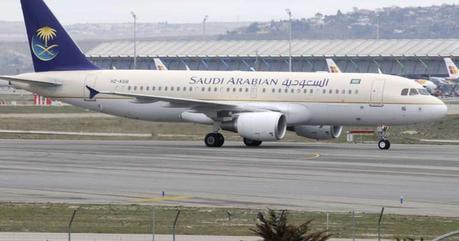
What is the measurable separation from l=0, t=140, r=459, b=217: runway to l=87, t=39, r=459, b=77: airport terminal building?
9351 centimetres

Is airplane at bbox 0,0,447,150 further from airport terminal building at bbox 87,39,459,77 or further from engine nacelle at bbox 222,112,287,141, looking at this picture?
airport terminal building at bbox 87,39,459,77

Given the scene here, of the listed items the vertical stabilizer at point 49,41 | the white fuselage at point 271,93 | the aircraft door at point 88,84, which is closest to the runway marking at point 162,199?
the white fuselage at point 271,93

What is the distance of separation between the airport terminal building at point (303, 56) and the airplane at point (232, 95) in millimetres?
91009

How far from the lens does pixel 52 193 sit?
35.9m

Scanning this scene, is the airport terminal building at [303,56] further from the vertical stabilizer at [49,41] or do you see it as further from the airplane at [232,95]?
the airplane at [232,95]

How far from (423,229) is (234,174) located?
14.5 metres

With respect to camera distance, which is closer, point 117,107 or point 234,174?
point 234,174

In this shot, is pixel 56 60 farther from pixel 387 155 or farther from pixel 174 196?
pixel 174 196

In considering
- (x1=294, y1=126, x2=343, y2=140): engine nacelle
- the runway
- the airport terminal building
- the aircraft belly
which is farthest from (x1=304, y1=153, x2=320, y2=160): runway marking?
the airport terminal building

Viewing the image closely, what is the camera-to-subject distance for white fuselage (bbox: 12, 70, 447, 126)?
5534cm

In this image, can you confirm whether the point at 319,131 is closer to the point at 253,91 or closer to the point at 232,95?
the point at 253,91

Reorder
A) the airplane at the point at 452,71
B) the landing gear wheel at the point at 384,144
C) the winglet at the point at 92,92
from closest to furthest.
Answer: the landing gear wheel at the point at 384,144
the winglet at the point at 92,92
the airplane at the point at 452,71

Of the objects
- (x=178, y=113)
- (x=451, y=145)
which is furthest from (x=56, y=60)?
(x=451, y=145)

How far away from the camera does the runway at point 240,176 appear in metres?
34.2
